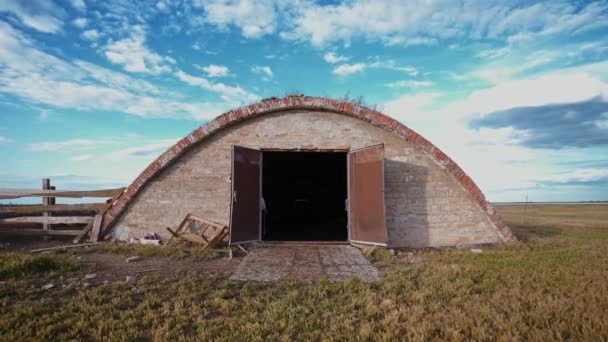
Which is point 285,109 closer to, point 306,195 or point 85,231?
point 85,231

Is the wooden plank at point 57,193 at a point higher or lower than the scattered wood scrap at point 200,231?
higher

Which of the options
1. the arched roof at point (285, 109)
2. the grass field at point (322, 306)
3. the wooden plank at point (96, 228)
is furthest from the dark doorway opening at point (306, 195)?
the grass field at point (322, 306)

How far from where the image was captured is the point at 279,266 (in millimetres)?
6293

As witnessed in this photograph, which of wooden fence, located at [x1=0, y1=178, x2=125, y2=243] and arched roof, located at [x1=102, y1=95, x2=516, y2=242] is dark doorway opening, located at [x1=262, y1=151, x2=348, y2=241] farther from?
wooden fence, located at [x1=0, y1=178, x2=125, y2=243]

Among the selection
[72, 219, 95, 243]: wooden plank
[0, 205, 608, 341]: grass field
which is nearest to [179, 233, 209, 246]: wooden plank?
[0, 205, 608, 341]: grass field

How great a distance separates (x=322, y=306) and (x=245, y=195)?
14.6ft

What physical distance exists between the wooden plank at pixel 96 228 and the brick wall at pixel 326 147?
17.3 inches

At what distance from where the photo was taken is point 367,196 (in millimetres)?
8211

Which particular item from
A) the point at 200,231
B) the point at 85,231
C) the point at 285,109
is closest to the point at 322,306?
the point at 200,231

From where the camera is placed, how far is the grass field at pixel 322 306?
11.2 feet

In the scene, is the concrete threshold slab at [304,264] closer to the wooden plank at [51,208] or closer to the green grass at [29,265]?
the green grass at [29,265]

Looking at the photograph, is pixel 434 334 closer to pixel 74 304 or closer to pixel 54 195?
pixel 74 304

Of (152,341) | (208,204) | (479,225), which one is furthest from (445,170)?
(152,341)

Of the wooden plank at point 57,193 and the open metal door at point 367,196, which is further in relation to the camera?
the wooden plank at point 57,193
